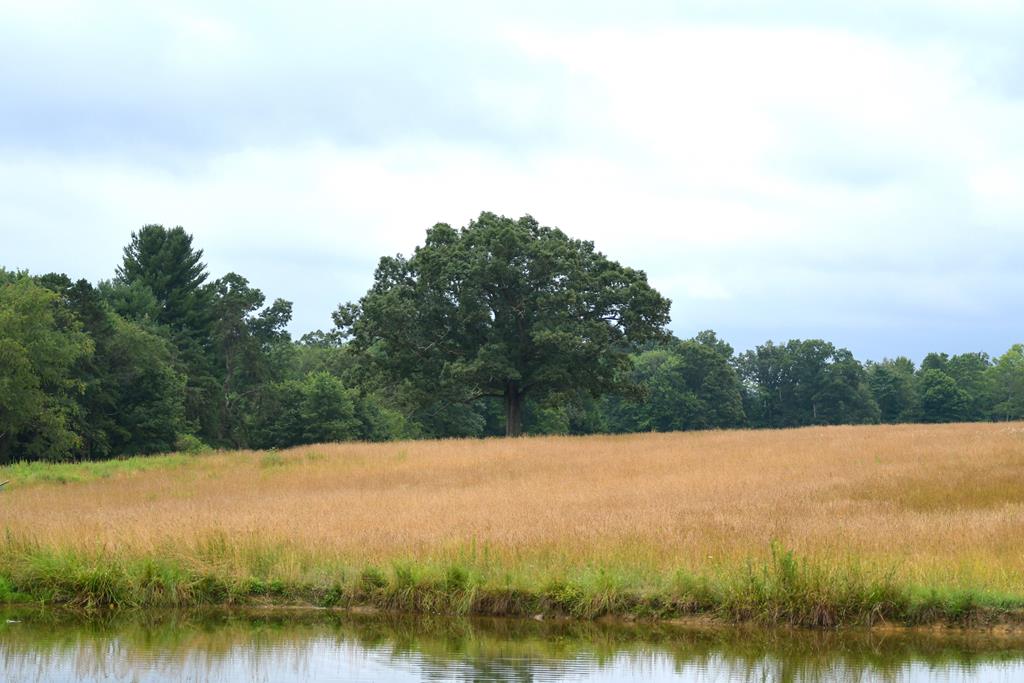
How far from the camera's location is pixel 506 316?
Answer: 4916cm

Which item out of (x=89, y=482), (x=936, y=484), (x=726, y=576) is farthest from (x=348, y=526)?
(x=89, y=482)

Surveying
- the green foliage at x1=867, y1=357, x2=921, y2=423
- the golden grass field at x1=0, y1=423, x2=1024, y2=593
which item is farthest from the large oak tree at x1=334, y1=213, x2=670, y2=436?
the green foliage at x1=867, y1=357, x2=921, y2=423

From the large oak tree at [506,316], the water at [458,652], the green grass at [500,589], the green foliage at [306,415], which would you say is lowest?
the water at [458,652]

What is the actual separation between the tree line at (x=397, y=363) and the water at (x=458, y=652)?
3222cm

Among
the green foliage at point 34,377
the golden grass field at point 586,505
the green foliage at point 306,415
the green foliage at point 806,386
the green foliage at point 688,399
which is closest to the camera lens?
the golden grass field at point 586,505

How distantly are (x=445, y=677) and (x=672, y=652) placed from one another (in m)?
2.76

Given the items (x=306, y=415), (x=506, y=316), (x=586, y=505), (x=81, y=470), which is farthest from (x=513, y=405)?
(x=306, y=415)

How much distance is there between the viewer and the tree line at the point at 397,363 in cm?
4841

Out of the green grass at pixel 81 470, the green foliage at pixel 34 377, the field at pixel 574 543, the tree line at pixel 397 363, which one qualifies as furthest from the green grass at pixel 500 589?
the green foliage at pixel 34 377

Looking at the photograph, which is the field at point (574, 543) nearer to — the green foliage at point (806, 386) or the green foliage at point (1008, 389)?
the green foliage at point (806, 386)

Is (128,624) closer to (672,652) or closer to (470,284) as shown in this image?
(672,652)

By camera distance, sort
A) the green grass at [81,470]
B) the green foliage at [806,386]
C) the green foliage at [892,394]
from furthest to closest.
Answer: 1. the green foliage at [892,394]
2. the green foliage at [806,386]
3. the green grass at [81,470]

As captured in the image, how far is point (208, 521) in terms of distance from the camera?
17.8 meters

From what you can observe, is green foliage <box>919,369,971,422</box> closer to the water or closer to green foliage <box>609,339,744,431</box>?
green foliage <box>609,339,744,431</box>
